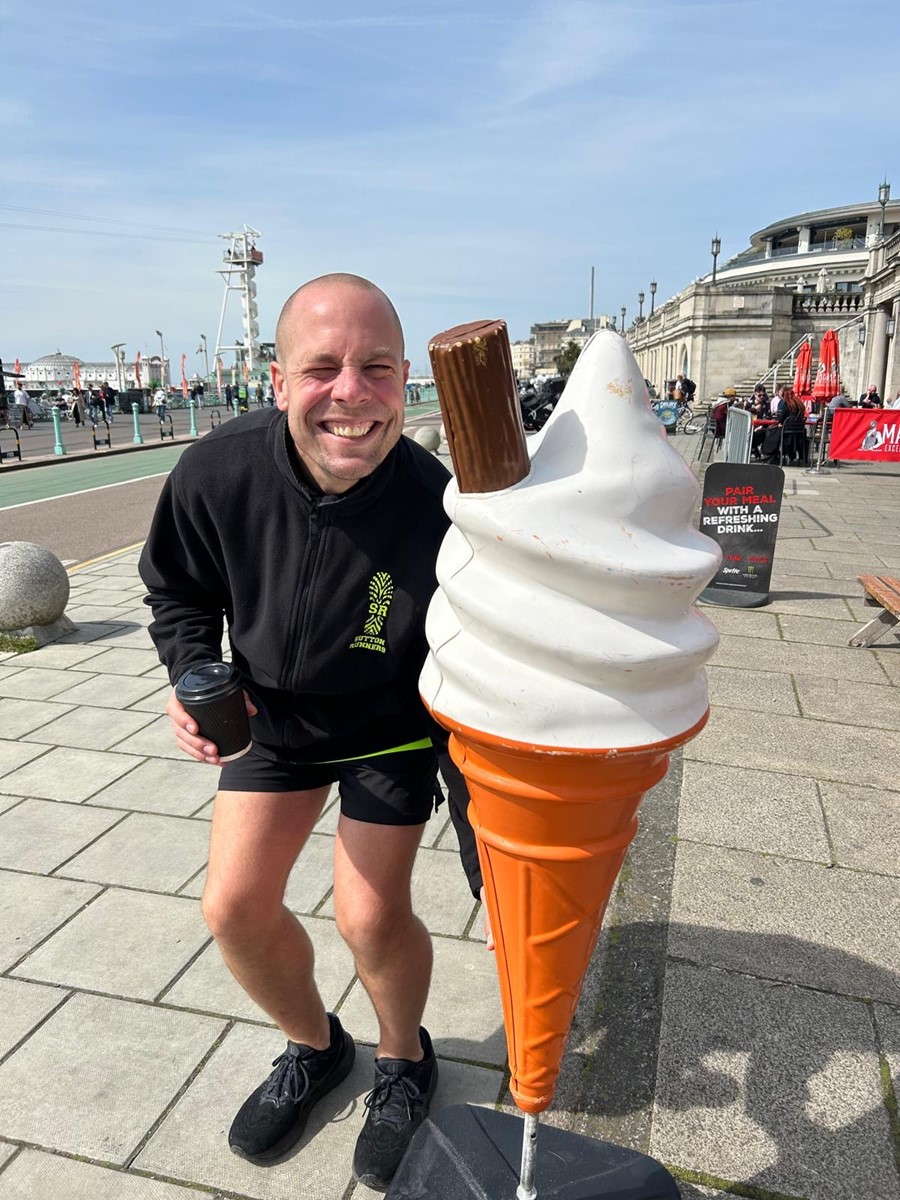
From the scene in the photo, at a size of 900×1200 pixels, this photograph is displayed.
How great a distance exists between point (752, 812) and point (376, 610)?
260 cm

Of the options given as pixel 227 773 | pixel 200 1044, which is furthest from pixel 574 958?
pixel 200 1044

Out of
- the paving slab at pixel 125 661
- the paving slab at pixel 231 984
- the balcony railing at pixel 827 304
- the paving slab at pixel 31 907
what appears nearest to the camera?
the paving slab at pixel 231 984

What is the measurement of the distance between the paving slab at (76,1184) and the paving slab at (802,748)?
3131 mm

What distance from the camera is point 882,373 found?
31828 millimetres

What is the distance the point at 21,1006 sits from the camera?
9.01 feet

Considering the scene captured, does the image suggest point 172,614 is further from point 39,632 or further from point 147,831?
point 39,632

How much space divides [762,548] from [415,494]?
6.14m

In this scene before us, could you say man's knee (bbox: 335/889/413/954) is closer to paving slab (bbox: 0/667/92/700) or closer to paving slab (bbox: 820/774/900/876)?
paving slab (bbox: 820/774/900/876)

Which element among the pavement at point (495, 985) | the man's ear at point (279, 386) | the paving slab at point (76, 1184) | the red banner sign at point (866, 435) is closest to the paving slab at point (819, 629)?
the pavement at point (495, 985)

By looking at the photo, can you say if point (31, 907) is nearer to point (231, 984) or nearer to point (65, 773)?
point (231, 984)

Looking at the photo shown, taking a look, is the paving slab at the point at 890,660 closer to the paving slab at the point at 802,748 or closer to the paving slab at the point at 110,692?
the paving slab at the point at 802,748

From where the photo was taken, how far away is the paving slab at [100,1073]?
228 cm

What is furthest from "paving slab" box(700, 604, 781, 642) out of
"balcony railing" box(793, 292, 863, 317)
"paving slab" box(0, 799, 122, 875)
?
"balcony railing" box(793, 292, 863, 317)

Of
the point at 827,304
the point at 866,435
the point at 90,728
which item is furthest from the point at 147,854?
the point at 827,304
